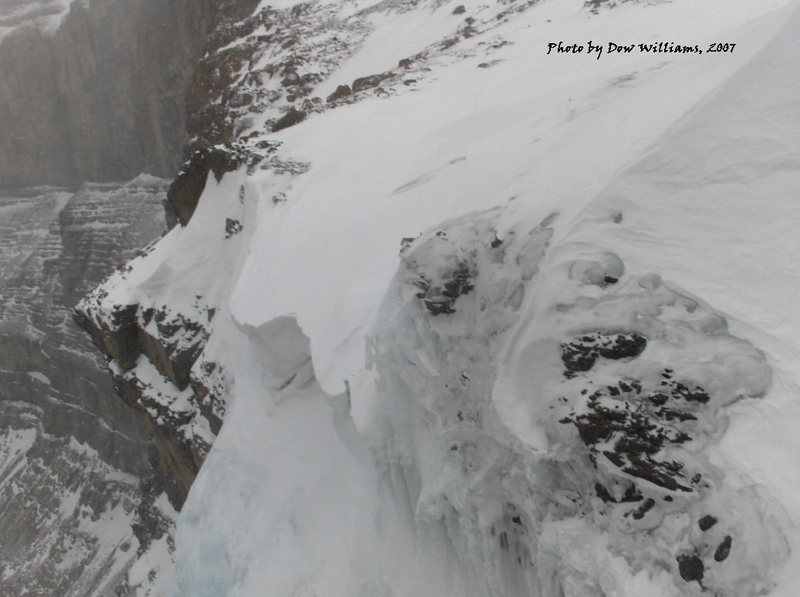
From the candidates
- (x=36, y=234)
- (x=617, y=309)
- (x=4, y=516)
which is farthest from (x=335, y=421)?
(x=36, y=234)

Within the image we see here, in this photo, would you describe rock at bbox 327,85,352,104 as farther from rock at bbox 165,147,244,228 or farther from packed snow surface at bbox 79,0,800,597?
packed snow surface at bbox 79,0,800,597

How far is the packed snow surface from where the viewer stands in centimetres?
223

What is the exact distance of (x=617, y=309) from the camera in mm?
2783

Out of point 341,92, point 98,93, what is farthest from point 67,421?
point 98,93

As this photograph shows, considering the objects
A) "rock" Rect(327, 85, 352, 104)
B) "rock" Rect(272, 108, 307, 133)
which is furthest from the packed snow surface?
"rock" Rect(327, 85, 352, 104)

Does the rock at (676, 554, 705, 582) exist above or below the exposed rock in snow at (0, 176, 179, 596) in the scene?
above

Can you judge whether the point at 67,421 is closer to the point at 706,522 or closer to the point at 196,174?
the point at 196,174

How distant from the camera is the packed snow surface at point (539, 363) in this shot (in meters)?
2.23

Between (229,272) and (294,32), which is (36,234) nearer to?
(294,32)

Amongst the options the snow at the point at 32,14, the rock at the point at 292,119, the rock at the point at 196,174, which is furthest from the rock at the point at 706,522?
the snow at the point at 32,14

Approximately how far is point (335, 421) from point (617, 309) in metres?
2.85

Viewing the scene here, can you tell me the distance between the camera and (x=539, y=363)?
2.93 m

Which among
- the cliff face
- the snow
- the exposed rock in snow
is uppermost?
the snow

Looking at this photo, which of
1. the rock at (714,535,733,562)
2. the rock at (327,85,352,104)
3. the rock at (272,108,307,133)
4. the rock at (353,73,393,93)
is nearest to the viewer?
the rock at (714,535,733,562)
